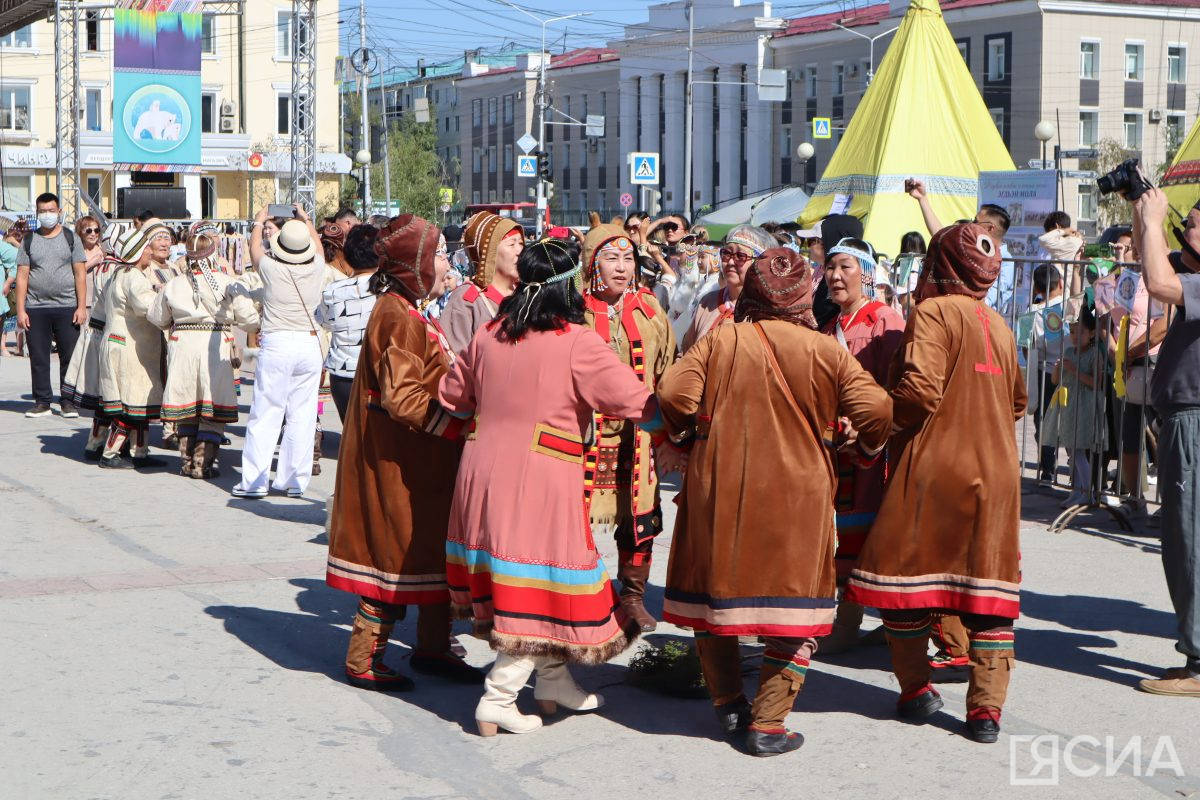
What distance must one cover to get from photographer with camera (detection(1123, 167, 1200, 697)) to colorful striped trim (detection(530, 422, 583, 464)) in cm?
226

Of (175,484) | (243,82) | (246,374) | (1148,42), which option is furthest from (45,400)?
(1148,42)

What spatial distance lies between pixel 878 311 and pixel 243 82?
195 ft

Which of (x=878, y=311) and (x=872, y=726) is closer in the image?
(x=872, y=726)

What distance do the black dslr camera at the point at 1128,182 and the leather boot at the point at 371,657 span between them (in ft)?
10.4

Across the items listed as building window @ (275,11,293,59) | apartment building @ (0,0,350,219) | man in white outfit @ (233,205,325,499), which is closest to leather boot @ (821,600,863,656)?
man in white outfit @ (233,205,325,499)

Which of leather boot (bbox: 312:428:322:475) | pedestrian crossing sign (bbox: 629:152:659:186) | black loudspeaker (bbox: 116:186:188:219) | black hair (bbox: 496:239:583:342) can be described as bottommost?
leather boot (bbox: 312:428:322:475)

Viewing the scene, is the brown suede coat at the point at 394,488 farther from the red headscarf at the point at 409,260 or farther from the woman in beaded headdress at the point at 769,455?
the woman in beaded headdress at the point at 769,455

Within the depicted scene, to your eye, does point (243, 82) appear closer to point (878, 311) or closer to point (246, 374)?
point (246, 374)

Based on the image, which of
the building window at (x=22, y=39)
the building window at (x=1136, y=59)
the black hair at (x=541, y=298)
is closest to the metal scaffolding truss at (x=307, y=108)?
the black hair at (x=541, y=298)

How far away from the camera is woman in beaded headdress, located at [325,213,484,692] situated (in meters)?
5.66

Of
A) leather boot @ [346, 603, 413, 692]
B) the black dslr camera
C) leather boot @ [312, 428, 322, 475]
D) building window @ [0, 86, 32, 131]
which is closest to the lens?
the black dslr camera

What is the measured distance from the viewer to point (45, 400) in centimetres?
1472

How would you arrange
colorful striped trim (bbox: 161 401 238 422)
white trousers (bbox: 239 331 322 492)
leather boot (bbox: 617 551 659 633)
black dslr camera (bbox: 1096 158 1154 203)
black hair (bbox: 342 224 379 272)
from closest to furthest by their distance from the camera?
black dslr camera (bbox: 1096 158 1154 203) < leather boot (bbox: 617 551 659 633) < black hair (bbox: 342 224 379 272) < white trousers (bbox: 239 331 322 492) < colorful striped trim (bbox: 161 401 238 422)

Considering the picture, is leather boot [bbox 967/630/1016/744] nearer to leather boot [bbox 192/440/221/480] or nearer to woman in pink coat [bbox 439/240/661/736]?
woman in pink coat [bbox 439/240/661/736]
